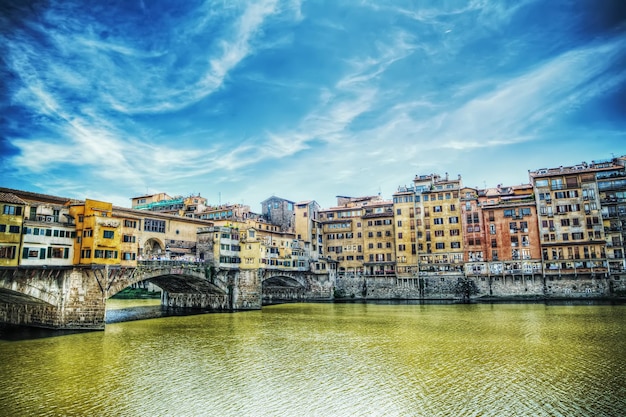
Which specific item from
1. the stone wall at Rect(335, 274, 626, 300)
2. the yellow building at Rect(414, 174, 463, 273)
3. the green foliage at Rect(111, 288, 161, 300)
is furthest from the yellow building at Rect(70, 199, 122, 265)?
the yellow building at Rect(414, 174, 463, 273)

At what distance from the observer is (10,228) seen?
41156mm

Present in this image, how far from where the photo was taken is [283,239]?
99562 millimetres

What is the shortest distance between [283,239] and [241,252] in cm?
2659

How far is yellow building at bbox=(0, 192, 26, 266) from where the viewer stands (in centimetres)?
4044

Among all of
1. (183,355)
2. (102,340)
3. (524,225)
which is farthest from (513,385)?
(524,225)

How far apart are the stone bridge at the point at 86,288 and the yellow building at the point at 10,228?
1211 millimetres

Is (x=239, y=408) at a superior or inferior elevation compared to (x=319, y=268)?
inferior

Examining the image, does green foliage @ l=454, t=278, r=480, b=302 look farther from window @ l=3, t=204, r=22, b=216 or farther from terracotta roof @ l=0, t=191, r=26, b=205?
terracotta roof @ l=0, t=191, r=26, b=205

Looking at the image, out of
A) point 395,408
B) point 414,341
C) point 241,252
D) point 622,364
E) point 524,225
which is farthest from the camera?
point 524,225

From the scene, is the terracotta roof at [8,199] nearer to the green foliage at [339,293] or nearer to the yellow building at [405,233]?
the green foliage at [339,293]

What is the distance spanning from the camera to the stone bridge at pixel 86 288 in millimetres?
43469

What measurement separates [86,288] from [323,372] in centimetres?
3111

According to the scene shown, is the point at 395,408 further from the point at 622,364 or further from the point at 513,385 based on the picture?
the point at 622,364

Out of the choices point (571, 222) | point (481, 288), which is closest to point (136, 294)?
point (481, 288)
